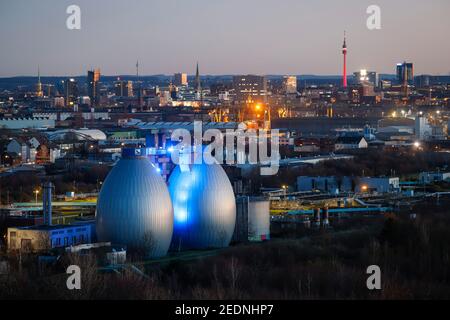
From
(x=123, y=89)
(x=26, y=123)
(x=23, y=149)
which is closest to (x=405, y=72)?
(x=123, y=89)

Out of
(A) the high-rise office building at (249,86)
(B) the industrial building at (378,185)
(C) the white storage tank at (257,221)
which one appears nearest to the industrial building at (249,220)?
(C) the white storage tank at (257,221)

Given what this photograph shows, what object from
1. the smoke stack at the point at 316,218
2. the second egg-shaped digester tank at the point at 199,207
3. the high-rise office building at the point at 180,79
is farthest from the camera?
the high-rise office building at the point at 180,79

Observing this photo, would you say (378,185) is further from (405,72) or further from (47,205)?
(405,72)

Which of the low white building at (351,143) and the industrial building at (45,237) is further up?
the industrial building at (45,237)

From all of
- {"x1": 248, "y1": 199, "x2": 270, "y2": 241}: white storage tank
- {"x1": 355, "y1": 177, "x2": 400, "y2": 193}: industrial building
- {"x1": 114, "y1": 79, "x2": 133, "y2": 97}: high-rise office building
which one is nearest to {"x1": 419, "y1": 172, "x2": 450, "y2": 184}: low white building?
{"x1": 355, "y1": 177, "x2": 400, "y2": 193}: industrial building

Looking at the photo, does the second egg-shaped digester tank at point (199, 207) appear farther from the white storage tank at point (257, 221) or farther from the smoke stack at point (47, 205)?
the smoke stack at point (47, 205)

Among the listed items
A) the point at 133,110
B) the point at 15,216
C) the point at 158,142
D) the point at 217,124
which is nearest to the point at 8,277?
the point at 15,216
